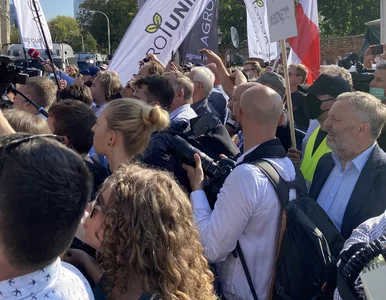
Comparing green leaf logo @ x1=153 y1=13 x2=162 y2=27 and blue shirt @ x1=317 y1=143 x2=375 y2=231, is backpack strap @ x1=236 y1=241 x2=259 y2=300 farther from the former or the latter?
green leaf logo @ x1=153 y1=13 x2=162 y2=27

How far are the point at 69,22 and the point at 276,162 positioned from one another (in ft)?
252

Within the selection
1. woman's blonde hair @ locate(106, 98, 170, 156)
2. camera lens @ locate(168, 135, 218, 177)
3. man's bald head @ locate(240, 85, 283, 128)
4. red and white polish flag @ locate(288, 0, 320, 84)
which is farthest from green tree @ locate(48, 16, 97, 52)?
man's bald head @ locate(240, 85, 283, 128)

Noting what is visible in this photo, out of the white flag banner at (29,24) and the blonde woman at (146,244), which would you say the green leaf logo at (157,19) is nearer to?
the white flag banner at (29,24)

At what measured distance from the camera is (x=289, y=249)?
7.46 feet

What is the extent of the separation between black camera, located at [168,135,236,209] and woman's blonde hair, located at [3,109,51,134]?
0.72m

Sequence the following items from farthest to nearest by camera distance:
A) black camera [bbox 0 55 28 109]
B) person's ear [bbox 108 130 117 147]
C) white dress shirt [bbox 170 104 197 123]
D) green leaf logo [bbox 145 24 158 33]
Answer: green leaf logo [bbox 145 24 158 33]
white dress shirt [bbox 170 104 197 123]
black camera [bbox 0 55 28 109]
person's ear [bbox 108 130 117 147]

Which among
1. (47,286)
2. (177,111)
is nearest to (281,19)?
(177,111)

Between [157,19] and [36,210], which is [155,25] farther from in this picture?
[36,210]

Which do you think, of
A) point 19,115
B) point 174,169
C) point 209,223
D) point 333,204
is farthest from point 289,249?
point 19,115

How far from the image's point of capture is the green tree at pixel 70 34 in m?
56.8

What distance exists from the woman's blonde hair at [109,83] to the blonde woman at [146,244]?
3.83m

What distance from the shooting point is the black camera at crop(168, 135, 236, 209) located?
260 centimetres

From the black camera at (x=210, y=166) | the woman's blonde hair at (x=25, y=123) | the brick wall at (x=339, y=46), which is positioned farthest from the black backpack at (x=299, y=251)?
the brick wall at (x=339, y=46)

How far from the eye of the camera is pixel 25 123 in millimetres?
2693
